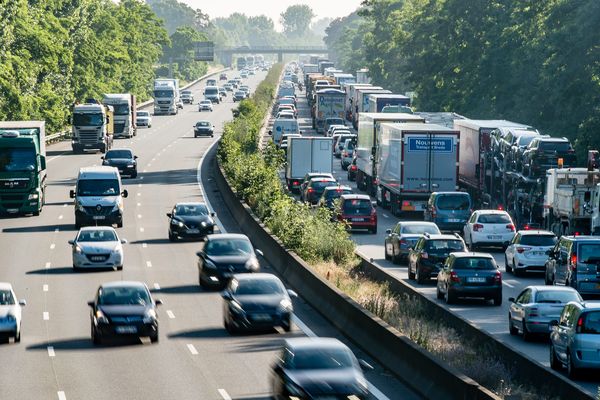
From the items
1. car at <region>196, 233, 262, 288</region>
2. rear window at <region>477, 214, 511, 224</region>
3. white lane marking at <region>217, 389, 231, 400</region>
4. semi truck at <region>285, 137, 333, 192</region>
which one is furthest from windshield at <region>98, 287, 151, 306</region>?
semi truck at <region>285, 137, 333, 192</region>

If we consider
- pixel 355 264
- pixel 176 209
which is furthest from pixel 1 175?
pixel 355 264

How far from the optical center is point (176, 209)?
52750 mm

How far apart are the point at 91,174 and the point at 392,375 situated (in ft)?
104

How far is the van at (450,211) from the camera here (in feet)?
181

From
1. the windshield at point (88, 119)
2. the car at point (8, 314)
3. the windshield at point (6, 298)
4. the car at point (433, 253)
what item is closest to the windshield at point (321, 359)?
the car at point (8, 314)

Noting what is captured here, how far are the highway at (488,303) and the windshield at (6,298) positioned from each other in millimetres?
10403

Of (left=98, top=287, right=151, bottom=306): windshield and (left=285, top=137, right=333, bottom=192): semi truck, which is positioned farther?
(left=285, top=137, right=333, bottom=192): semi truck

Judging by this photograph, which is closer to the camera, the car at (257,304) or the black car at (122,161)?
the car at (257,304)

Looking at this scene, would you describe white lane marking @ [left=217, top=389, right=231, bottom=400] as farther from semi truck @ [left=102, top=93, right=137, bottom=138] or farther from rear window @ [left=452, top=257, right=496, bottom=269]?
semi truck @ [left=102, top=93, right=137, bottom=138]

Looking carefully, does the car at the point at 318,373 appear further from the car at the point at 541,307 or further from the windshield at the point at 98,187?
the windshield at the point at 98,187

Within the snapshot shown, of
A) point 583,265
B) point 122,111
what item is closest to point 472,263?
point 583,265

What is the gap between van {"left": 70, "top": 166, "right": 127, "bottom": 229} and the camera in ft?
183

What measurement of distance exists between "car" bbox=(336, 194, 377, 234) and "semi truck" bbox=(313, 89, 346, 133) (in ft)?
213

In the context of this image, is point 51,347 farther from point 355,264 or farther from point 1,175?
point 1,175
